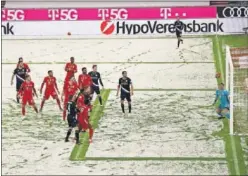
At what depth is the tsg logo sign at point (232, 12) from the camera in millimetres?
44969

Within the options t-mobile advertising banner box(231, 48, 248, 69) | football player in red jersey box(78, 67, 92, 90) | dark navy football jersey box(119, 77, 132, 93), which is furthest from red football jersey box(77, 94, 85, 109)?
t-mobile advertising banner box(231, 48, 248, 69)

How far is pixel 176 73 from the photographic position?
34.7m

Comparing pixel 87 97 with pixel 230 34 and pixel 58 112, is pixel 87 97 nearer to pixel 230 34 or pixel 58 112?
pixel 58 112

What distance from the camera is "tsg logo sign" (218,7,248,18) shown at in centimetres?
4497

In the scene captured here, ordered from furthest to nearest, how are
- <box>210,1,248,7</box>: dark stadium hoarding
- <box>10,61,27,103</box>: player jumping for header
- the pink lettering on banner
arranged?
<box>210,1,248,7</box>: dark stadium hoarding
the pink lettering on banner
<box>10,61,27,103</box>: player jumping for header

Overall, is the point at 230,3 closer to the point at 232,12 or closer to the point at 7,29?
the point at 232,12

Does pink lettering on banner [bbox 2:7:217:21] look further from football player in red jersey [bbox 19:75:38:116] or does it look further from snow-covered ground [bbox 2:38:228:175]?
football player in red jersey [bbox 19:75:38:116]

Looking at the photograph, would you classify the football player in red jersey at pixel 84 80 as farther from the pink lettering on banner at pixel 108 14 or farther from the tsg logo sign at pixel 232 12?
the tsg logo sign at pixel 232 12

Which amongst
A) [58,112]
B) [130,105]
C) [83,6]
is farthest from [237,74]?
[83,6]

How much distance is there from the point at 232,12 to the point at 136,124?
21579mm

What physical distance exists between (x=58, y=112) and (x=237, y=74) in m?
9.69

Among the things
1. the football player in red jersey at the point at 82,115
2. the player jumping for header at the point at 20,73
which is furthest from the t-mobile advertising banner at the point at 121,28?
the football player in red jersey at the point at 82,115

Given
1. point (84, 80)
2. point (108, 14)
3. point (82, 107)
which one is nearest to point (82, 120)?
point (82, 107)

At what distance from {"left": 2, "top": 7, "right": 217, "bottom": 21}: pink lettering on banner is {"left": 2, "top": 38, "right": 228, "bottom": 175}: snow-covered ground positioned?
18.9 ft
